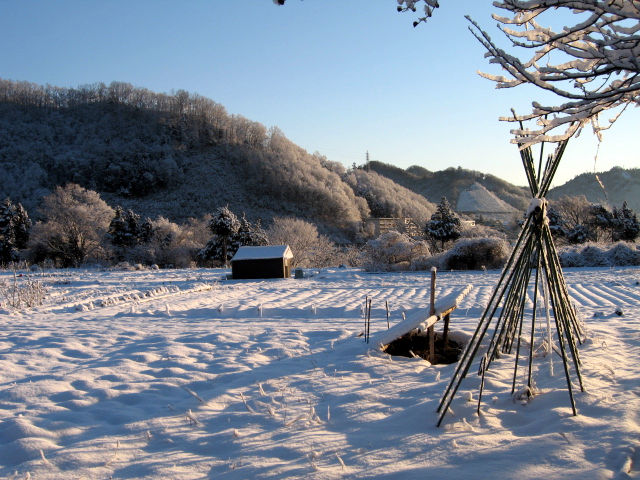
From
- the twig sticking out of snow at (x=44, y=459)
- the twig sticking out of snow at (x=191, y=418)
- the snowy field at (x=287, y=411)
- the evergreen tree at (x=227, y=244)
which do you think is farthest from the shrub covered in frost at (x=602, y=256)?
the twig sticking out of snow at (x=44, y=459)

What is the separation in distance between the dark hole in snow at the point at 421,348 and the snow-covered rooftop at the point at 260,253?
1698 cm

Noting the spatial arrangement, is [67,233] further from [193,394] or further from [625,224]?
[625,224]

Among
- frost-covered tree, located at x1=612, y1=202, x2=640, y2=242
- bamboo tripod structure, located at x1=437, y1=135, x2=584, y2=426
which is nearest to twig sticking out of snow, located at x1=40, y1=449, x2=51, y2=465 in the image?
bamboo tripod structure, located at x1=437, y1=135, x2=584, y2=426

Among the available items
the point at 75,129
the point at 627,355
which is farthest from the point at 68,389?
the point at 75,129

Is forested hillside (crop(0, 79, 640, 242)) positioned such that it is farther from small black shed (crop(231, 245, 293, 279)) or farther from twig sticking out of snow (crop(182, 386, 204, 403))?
twig sticking out of snow (crop(182, 386, 204, 403))

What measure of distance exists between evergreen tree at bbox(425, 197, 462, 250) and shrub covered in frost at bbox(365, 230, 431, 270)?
837cm

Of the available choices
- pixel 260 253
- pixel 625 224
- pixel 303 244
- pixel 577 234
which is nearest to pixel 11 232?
pixel 303 244

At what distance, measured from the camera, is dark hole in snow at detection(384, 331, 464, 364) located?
5840mm

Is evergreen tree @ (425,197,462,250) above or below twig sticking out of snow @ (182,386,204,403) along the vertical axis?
above

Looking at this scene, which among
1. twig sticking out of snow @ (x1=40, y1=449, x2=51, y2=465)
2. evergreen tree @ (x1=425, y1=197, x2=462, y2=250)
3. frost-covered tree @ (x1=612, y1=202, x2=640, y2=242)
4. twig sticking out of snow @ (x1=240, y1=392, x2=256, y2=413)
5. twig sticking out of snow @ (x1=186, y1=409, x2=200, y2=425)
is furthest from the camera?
frost-covered tree @ (x1=612, y1=202, x2=640, y2=242)

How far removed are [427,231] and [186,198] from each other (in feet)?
135

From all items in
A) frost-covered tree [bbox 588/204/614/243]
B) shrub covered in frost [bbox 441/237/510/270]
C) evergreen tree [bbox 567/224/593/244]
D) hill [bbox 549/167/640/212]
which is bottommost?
shrub covered in frost [bbox 441/237/510/270]

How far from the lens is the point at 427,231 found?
33875 millimetres

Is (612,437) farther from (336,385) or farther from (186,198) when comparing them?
(186,198)
